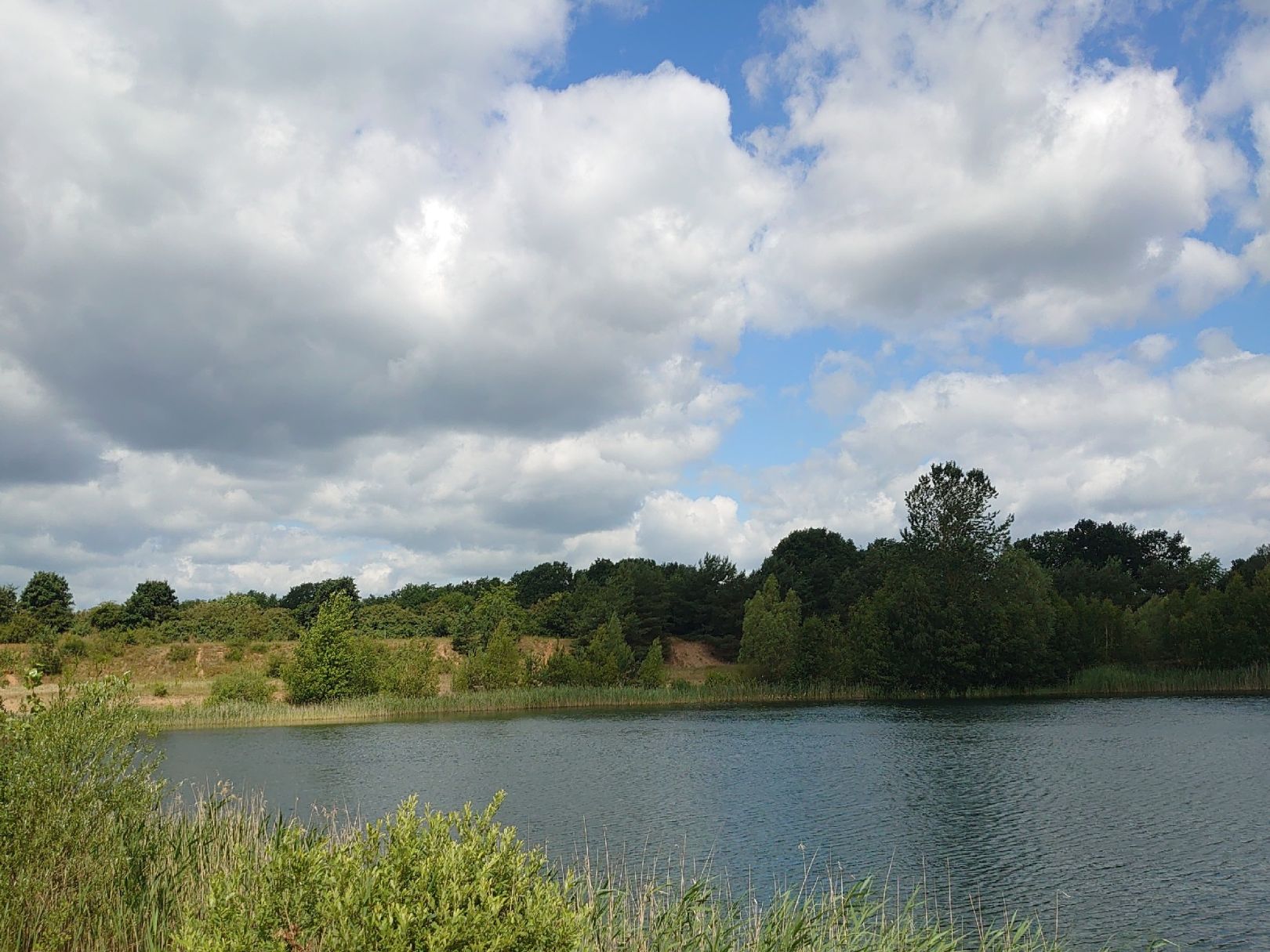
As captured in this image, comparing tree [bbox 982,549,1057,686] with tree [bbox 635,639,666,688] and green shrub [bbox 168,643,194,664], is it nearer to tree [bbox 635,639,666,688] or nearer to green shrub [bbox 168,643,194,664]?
tree [bbox 635,639,666,688]

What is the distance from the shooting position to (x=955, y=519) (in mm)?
64812

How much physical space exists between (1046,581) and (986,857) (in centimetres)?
5911

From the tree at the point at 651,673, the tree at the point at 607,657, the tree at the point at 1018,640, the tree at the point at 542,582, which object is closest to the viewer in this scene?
the tree at the point at 1018,640

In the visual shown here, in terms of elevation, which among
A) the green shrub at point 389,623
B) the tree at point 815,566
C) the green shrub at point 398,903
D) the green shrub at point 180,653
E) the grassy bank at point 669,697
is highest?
the tree at point 815,566

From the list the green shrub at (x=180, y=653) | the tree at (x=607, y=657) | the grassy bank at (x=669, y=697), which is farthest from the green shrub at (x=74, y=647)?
the tree at (x=607, y=657)

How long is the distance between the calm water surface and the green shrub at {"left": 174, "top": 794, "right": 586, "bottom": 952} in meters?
10.7

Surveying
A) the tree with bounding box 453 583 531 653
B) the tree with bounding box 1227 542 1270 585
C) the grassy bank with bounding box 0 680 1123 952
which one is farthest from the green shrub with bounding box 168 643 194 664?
the tree with bounding box 1227 542 1270 585

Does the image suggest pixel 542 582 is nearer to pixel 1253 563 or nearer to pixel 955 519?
pixel 955 519

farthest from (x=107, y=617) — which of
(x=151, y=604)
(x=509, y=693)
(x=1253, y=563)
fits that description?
(x=1253, y=563)

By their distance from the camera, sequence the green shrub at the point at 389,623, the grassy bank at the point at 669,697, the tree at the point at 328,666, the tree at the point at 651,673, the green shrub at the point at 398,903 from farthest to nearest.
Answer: the green shrub at the point at 389,623, the tree at the point at 651,673, the tree at the point at 328,666, the grassy bank at the point at 669,697, the green shrub at the point at 398,903

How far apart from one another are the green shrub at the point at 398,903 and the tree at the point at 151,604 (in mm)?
83851

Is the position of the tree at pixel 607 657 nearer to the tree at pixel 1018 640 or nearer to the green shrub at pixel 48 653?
the tree at pixel 1018 640

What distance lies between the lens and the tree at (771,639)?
6394 centimetres

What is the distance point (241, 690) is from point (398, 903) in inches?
2228
